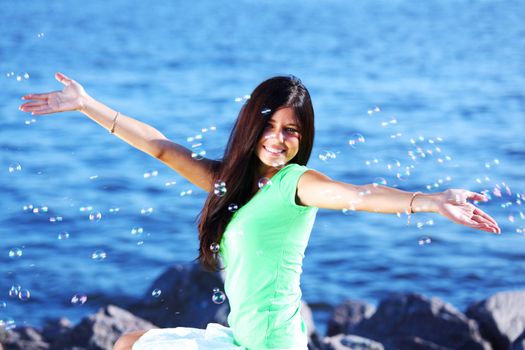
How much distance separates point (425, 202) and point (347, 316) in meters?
5.27

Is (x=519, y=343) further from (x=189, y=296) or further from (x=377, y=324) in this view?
(x=189, y=296)

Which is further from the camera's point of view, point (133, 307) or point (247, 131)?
point (133, 307)

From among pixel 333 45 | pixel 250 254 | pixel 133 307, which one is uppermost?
pixel 333 45

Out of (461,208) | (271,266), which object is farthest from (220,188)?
(461,208)

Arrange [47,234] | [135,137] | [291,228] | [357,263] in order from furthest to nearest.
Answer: [47,234] < [357,263] < [135,137] < [291,228]

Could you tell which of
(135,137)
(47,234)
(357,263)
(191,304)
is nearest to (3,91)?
(47,234)

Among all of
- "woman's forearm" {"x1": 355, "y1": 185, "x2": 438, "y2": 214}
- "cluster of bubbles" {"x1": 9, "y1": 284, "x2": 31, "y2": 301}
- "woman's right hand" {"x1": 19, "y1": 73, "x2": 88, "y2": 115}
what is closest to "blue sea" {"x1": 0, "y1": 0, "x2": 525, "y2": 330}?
"cluster of bubbles" {"x1": 9, "y1": 284, "x2": 31, "y2": 301}

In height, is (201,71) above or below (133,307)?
above

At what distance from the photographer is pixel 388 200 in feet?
11.7

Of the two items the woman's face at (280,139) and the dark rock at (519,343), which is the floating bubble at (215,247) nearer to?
the woman's face at (280,139)

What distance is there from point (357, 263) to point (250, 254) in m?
7.52

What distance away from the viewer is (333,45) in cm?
2550

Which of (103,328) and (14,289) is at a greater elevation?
(103,328)

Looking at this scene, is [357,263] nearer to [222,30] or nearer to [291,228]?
[291,228]
